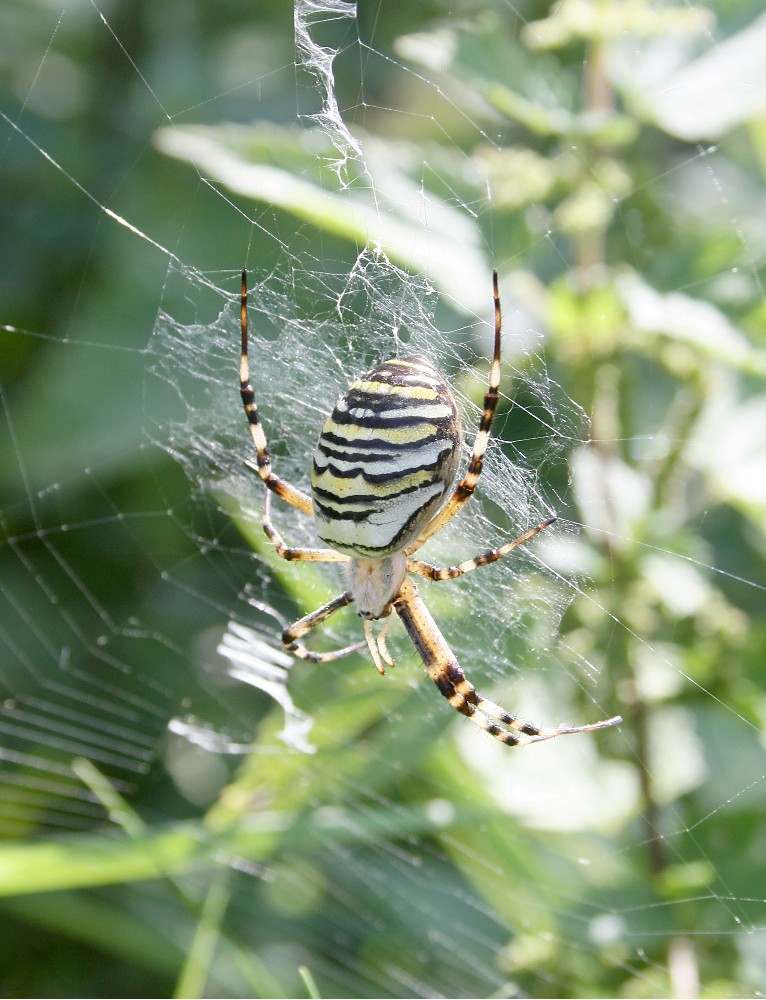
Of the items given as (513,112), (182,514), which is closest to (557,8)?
(513,112)

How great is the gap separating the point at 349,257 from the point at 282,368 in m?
0.40

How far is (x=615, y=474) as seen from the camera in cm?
239

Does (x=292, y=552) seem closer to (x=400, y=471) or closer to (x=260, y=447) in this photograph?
(x=260, y=447)

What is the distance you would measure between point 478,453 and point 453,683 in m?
0.73

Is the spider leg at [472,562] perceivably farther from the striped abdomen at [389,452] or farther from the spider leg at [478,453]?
the striped abdomen at [389,452]

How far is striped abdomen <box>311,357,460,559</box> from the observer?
1.93 meters

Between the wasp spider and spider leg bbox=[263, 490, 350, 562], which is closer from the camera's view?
the wasp spider

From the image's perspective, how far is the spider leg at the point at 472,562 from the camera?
6.98ft

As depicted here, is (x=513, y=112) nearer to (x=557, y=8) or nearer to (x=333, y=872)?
(x=557, y=8)

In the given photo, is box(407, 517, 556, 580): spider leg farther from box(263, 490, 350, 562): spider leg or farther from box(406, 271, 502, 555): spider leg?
box(263, 490, 350, 562): spider leg

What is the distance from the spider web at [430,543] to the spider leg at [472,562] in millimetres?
76

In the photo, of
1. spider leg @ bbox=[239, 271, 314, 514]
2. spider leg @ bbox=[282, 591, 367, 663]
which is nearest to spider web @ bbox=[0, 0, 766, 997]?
spider leg @ bbox=[282, 591, 367, 663]

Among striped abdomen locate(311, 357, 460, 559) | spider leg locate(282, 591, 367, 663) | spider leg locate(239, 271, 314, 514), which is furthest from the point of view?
spider leg locate(282, 591, 367, 663)

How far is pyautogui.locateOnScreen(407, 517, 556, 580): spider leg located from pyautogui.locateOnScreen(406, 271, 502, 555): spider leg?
111 mm
